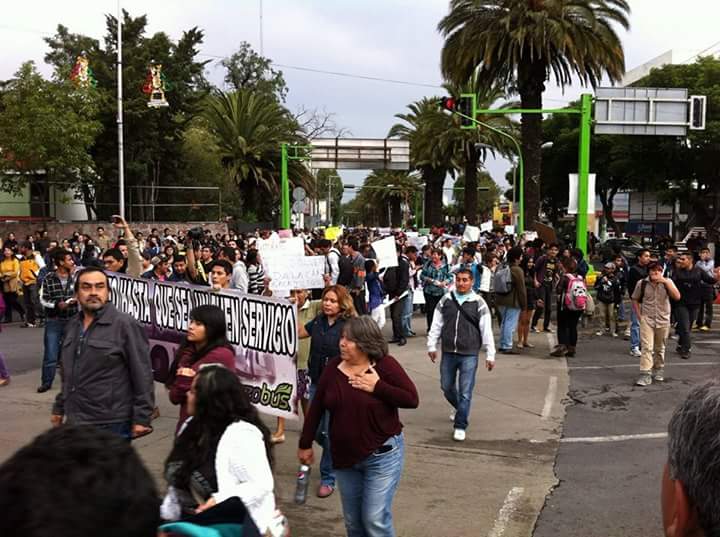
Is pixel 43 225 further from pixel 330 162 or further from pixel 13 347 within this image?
pixel 13 347

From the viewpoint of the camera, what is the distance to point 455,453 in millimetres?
7207

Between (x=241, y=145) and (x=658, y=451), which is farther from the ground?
(x=241, y=145)

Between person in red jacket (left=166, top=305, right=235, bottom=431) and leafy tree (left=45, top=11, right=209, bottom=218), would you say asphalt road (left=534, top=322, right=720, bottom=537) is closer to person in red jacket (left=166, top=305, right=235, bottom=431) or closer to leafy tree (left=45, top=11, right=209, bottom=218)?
person in red jacket (left=166, top=305, right=235, bottom=431)

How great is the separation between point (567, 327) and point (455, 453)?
5.72 m

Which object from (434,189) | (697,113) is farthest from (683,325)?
(434,189)

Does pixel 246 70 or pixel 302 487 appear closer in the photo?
pixel 302 487

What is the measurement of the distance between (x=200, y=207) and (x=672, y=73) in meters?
26.6

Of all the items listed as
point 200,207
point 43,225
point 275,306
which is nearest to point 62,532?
point 275,306

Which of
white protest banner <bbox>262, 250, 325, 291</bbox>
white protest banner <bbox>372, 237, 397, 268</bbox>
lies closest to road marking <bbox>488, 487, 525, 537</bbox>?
white protest banner <bbox>262, 250, 325, 291</bbox>

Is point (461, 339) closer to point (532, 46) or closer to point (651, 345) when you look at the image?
point (651, 345)

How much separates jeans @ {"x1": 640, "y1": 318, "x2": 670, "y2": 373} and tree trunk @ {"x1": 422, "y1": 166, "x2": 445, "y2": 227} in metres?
32.2

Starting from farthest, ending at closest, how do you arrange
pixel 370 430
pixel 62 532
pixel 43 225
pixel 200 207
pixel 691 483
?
pixel 200 207 → pixel 43 225 → pixel 370 430 → pixel 691 483 → pixel 62 532

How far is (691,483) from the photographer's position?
5.46 ft

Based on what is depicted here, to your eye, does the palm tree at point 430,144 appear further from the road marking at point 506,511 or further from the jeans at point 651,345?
the road marking at point 506,511
